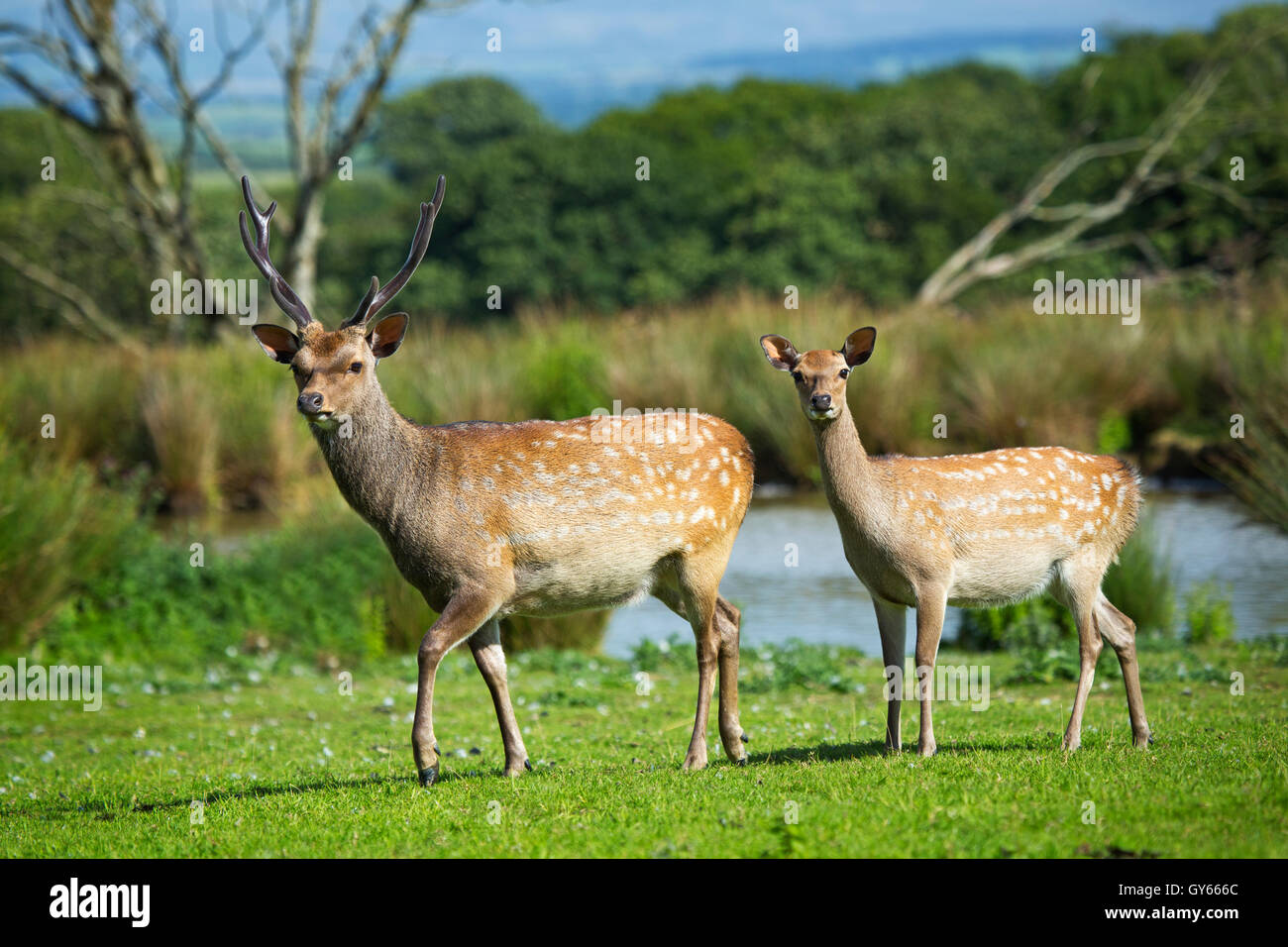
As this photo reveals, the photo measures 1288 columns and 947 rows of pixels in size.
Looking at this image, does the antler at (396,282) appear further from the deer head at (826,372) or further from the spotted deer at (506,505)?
the deer head at (826,372)

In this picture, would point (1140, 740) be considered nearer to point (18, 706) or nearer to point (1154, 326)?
point (18, 706)

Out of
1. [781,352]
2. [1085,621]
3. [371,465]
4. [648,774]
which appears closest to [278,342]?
[371,465]

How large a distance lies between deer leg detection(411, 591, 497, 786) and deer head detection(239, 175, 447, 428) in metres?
1.09

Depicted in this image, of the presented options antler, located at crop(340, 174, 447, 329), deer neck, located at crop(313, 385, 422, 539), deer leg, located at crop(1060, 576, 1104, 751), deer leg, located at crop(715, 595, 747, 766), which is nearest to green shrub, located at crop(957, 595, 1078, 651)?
deer leg, located at crop(1060, 576, 1104, 751)

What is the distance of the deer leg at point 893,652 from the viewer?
743 cm

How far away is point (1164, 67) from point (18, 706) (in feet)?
154

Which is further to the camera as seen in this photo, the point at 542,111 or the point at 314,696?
the point at 542,111

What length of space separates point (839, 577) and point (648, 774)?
10151 millimetres

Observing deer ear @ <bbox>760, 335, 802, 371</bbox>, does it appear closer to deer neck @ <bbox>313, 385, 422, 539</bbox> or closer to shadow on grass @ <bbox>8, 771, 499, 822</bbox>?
deer neck @ <bbox>313, 385, 422, 539</bbox>

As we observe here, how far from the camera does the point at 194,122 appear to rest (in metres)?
30.5

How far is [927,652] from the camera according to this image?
738 centimetres

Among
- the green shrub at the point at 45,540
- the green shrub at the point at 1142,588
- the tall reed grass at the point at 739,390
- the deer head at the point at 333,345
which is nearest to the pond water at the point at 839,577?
the green shrub at the point at 1142,588

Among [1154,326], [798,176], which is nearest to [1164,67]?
[798,176]

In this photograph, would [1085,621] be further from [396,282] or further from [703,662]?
[396,282]
